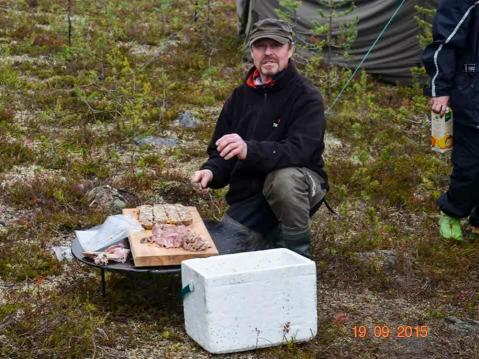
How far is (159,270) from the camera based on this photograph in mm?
4672

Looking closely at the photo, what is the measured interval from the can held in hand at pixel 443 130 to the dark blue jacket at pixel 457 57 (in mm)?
76

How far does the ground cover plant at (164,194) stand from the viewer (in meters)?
4.66

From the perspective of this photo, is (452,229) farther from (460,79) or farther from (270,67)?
(270,67)

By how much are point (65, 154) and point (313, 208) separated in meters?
3.04

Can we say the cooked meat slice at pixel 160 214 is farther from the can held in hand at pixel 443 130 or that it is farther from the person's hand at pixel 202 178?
the can held in hand at pixel 443 130

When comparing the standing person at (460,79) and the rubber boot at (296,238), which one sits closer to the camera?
the rubber boot at (296,238)

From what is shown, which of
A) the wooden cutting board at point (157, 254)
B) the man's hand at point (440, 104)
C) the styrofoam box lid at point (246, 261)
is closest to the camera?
the styrofoam box lid at point (246, 261)

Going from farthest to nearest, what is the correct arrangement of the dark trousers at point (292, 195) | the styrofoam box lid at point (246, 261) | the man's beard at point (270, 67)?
the man's beard at point (270, 67)
the dark trousers at point (292, 195)
the styrofoam box lid at point (246, 261)

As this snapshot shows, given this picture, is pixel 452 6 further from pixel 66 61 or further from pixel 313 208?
pixel 66 61

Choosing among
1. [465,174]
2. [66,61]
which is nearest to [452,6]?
[465,174]

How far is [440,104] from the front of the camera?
602cm
